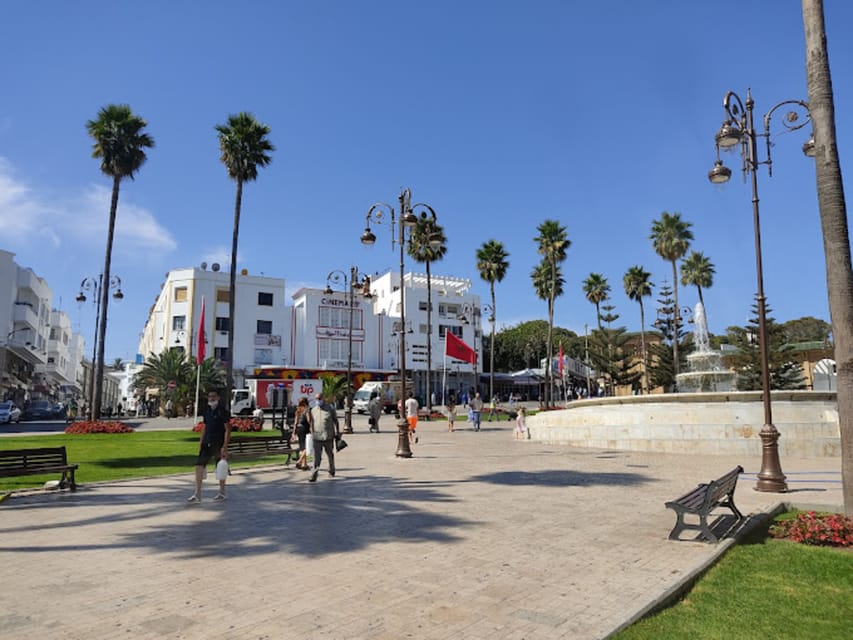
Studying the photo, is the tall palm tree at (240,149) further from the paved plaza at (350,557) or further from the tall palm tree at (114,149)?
the paved plaza at (350,557)

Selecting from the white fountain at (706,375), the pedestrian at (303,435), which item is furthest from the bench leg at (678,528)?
the white fountain at (706,375)

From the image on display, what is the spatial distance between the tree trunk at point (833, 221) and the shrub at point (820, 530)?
44cm

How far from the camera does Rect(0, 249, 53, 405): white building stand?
5144cm

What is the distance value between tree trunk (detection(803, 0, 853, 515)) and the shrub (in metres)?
0.44

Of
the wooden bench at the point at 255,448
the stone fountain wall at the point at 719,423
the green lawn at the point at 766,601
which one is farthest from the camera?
the stone fountain wall at the point at 719,423

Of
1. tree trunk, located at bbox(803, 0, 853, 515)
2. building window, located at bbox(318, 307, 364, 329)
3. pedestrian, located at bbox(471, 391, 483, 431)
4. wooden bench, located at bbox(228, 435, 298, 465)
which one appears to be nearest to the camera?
tree trunk, located at bbox(803, 0, 853, 515)

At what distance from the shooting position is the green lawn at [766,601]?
4.14m

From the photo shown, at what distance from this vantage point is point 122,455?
17109 mm

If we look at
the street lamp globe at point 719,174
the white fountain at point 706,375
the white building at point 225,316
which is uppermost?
the white building at point 225,316

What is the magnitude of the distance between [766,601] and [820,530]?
2.26m

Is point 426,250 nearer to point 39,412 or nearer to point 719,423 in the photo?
point 719,423

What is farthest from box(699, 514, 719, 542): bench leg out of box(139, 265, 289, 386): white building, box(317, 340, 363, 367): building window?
box(317, 340, 363, 367): building window

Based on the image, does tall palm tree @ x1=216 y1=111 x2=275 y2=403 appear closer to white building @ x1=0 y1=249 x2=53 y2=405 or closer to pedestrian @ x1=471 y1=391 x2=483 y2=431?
pedestrian @ x1=471 y1=391 x2=483 y2=431

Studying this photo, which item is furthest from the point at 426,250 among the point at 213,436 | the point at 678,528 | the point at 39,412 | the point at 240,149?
the point at 678,528
